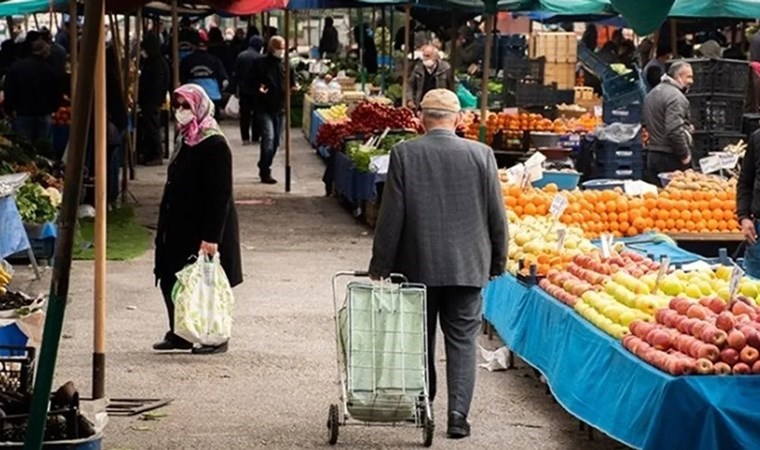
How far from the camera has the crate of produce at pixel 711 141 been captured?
18.8m

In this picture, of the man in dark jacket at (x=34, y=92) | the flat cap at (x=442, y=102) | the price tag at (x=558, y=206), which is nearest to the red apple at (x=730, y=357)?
the flat cap at (x=442, y=102)

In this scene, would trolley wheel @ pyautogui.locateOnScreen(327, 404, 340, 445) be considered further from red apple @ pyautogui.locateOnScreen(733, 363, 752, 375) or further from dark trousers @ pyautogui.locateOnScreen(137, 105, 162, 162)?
dark trousers @ pyautogui.locateOnScreen(137, 105, 162, 162)

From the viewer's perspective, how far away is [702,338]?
25.1 ft

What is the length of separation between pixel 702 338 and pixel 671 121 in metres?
9.84

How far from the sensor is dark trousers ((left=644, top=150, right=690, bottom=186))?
17625mm

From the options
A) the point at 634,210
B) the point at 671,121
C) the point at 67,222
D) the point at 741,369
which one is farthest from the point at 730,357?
the point at 671,121

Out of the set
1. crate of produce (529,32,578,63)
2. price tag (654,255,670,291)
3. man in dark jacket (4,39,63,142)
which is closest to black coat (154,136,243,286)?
price tag (654,255,670,291)

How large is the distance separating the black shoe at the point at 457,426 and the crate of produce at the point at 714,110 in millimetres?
10699

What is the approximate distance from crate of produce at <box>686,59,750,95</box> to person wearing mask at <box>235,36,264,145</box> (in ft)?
23.0

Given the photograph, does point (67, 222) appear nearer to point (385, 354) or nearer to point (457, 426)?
point (385, 354)

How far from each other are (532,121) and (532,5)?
8.15ft

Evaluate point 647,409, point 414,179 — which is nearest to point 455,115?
point 414,179

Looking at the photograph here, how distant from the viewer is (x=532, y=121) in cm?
2066

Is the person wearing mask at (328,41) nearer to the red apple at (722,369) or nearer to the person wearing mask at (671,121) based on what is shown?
the person wearing mask at (671,121)
